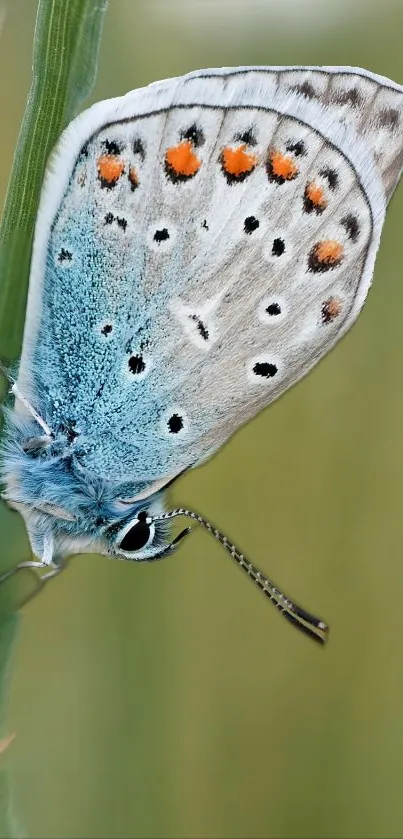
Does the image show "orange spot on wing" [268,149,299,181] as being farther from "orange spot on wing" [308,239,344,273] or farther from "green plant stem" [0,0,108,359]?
"green plant stem" [0,0,108,359]

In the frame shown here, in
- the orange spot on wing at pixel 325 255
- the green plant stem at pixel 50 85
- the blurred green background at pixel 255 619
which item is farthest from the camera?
the blurred green background at pixel 255 619

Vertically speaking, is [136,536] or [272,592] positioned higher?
[136,536]

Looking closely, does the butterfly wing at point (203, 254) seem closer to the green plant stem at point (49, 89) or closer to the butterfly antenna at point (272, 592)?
the butterfly antenna at point (272, 592)

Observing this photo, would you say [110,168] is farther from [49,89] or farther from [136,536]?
[136,536]

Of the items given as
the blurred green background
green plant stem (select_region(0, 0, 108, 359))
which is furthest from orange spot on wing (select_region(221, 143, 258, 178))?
the blurred green background

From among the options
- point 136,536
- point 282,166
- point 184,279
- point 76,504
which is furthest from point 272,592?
point 282,166

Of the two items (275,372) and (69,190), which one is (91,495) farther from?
(69,190)

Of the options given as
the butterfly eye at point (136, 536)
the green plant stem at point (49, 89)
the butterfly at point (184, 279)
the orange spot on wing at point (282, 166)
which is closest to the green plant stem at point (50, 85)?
the green plant stem at point (49, 89)

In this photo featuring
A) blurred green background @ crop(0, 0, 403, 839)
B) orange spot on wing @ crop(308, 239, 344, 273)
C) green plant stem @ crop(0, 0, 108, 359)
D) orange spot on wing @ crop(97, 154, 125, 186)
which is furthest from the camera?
blurred green background @ crop(0, 0, 403, 839)
